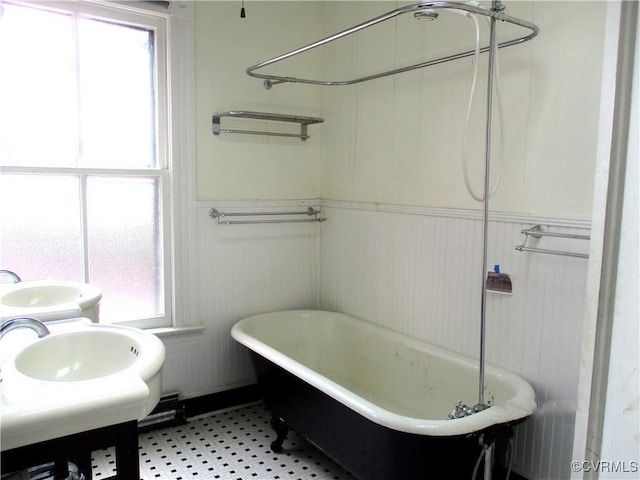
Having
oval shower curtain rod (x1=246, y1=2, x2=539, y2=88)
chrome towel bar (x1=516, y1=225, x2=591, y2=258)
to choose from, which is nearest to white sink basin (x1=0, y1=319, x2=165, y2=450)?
oval shower curtain rod (x1=246, y1=2, x2=539, y2=88)

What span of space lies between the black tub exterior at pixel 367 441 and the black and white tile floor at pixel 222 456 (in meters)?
0.22

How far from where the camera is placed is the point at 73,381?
1288 millimetres

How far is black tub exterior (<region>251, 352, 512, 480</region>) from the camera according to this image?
1.69m

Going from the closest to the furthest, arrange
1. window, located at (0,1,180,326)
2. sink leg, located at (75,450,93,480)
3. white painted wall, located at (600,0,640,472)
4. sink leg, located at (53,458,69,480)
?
white painted wall, located at (600,0,640,472), sink leg, located at (75,450,93,480), sink leg, located at (53,458,69,480), window, located at (0,1,180,326)

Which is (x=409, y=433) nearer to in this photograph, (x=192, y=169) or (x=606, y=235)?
(x=606, y=235)

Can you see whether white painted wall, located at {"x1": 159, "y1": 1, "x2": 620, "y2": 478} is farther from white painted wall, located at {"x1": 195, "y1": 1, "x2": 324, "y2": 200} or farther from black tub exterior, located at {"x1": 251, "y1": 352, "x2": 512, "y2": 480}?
black tub exterior, located at {"x1": 251, "y1": 352, "x2": 512, "y2": 480}

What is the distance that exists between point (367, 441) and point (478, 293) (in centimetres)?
87

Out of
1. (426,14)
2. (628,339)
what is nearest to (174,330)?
(426,14)

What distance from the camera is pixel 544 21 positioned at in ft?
6.41

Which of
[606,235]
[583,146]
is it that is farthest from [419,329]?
[606,235]

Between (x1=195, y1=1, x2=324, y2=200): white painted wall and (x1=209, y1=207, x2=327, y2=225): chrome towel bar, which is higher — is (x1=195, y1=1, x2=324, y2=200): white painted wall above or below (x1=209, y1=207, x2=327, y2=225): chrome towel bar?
above

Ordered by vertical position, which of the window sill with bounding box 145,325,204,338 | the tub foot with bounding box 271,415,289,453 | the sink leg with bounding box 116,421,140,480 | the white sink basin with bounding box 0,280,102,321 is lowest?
the tub foot with bounding box 271,415,289,453

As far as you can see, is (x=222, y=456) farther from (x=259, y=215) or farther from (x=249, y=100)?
(x=249, y=100)

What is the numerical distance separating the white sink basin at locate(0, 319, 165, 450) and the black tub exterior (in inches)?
32.4
